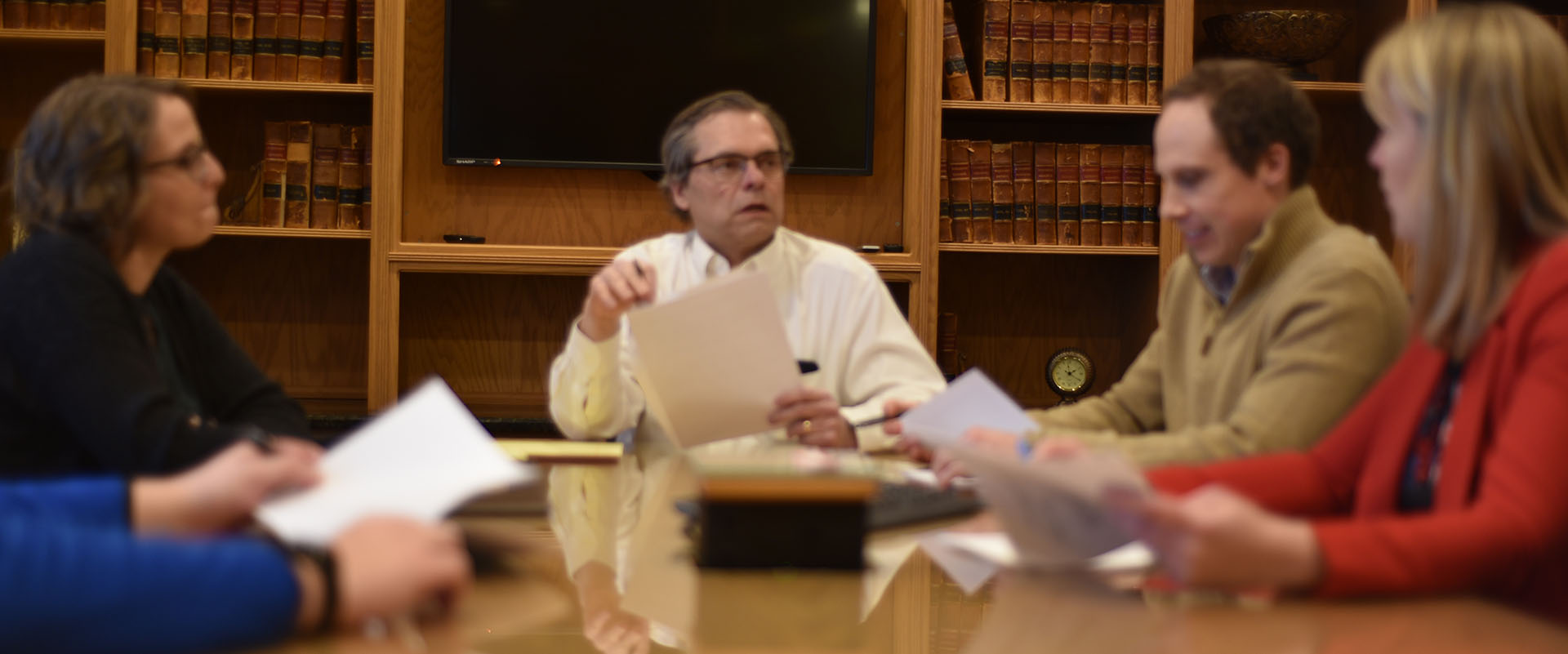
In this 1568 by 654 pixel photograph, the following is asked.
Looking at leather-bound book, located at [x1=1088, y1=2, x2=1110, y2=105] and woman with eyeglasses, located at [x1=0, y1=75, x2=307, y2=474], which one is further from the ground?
leather-bound book, located at [x1=1088, y1=2, x2=1110, y2=105]

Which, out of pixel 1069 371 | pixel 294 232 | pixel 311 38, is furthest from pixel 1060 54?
pixel 294 232

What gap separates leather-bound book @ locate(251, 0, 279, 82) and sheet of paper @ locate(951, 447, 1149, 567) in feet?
10.3

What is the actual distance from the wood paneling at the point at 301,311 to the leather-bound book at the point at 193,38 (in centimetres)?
56

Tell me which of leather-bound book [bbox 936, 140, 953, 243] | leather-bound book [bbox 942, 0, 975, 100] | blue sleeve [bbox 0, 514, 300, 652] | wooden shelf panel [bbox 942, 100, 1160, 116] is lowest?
blue sleeve [bbox 0, 514, 300, 652]

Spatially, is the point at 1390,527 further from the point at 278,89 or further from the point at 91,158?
the point at 278,89

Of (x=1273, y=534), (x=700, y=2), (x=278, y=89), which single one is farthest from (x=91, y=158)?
(x=700, y=2)

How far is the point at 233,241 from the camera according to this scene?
4.05 metres

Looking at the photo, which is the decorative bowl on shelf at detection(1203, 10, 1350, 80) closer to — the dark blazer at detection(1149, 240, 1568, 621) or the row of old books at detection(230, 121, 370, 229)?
the row of old books at detection(230, 121, 370, 229)

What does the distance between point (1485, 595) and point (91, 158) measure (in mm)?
1406

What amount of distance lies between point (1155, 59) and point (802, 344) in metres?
1.85

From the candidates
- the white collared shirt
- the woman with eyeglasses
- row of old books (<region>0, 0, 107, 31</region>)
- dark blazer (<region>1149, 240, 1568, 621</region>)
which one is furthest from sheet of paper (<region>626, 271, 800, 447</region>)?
row of old books (<region>0, 0, 107, 31</region>)

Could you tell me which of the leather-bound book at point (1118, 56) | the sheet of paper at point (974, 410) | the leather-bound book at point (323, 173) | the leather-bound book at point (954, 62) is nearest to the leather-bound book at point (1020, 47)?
the leather-bound book at point (954, 62)

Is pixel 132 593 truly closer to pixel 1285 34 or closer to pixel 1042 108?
pixel 1042 108

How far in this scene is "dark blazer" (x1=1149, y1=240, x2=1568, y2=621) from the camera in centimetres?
100
